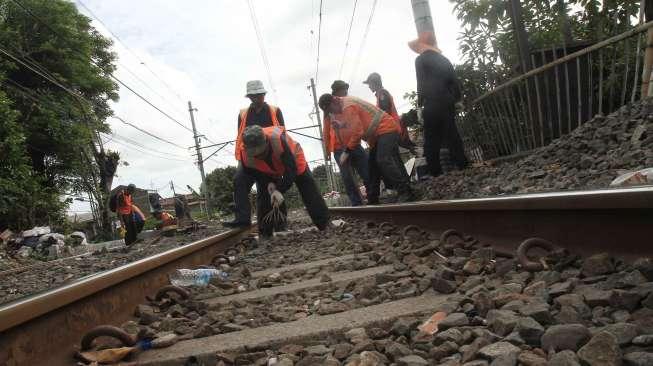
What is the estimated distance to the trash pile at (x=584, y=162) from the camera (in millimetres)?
4309

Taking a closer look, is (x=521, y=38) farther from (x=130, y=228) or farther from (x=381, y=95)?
(x=130, y=228)


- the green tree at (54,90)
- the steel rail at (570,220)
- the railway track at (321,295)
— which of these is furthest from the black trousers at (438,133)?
the green tree at (54,90)

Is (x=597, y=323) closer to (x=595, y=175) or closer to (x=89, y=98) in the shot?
(x=595, y=175)

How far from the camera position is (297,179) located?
665cm

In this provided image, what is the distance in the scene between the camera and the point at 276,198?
6.15 m

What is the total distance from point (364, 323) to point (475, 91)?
793 cm

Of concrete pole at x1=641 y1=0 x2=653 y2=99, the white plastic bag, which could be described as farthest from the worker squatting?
the white plastic bag

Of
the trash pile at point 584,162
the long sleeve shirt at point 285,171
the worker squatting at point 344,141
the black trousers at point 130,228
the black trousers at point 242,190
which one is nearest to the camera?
the trash pile at point 584,162

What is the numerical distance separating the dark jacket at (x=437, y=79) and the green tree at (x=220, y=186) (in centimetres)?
4715

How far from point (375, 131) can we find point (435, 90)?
98cm

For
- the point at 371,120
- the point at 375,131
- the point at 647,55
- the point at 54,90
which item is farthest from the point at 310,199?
the point at 54,90

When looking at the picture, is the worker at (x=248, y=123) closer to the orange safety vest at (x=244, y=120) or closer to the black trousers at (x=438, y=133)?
the orange safety vest at (x=244, y=120)

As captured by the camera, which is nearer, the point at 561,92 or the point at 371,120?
the point at 561,92

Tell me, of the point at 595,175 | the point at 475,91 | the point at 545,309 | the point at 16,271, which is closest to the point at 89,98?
the point at 16,271
